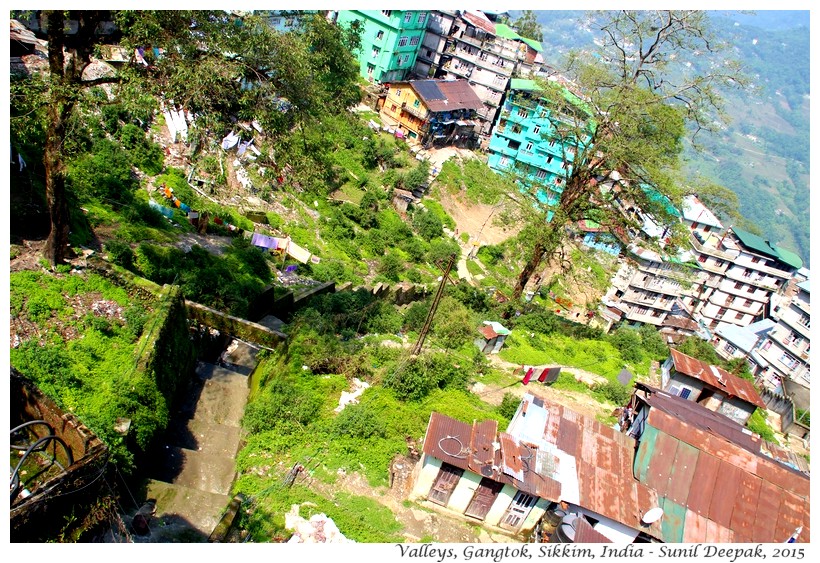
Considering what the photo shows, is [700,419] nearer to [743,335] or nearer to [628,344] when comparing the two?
[628,344]

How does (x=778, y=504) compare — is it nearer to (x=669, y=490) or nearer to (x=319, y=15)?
(x=669, y=490)

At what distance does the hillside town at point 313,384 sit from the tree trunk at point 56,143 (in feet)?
0.66

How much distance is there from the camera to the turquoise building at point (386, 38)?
58562 millimetres

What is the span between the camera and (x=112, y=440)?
11797 mm

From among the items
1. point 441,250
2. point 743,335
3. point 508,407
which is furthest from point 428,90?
point 508,407

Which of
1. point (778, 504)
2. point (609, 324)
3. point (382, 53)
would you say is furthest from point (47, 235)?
point (382, 53)

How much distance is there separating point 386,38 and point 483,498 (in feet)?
179

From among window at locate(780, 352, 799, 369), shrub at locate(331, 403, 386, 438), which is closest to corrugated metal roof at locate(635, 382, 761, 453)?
shrub at locate(331, 403, 386, 438)

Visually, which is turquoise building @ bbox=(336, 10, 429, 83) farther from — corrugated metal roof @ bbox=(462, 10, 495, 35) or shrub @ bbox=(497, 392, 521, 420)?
shrub @ bbox=(497, 392, 521, 420)

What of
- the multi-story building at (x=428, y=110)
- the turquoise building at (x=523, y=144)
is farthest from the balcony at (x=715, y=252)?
the multi-story building at (x=428, y=110)

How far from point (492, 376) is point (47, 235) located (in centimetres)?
1416

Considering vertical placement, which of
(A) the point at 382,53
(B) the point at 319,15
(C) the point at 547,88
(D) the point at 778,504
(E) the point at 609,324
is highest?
(C) the point at 547,88

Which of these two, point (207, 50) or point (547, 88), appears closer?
point (207, 50)

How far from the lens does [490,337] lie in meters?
22.3
